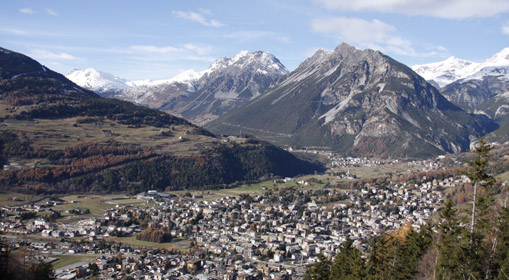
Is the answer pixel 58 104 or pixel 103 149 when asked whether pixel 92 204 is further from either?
pixel 58 104

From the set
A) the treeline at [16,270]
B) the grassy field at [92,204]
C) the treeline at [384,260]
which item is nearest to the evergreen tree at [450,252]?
the treeline at [384,260]

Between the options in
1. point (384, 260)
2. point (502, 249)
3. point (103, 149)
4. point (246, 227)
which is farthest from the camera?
point (103, 149)

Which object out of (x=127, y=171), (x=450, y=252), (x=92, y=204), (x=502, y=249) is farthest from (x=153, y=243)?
(x=502, y=249)

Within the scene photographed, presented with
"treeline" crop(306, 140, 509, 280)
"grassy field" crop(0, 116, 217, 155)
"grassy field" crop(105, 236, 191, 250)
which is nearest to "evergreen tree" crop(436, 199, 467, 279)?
"treeline" crop(306, 140, 509, 280)

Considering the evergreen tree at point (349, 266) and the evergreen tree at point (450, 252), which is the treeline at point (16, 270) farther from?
the evergreen tree at point (450, 252)

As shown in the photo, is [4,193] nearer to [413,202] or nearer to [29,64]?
[413,202]

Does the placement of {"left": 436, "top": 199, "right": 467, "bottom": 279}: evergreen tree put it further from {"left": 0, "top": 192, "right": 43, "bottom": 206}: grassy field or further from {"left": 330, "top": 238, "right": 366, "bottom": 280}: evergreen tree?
{"left": 0, "top": 192, "right": 43, "bottom": 206}: grassy field

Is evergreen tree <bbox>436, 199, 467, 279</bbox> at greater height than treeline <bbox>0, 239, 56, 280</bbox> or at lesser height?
greater

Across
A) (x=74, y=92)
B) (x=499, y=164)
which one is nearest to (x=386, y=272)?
(x=499, y=164)
